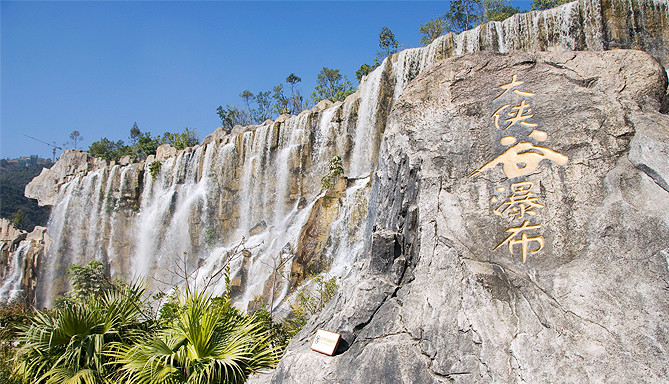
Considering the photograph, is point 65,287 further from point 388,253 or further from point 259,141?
point 388,253

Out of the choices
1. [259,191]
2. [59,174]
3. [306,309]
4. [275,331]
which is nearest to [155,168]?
[259,191]

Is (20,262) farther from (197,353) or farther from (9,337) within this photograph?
(197,353)

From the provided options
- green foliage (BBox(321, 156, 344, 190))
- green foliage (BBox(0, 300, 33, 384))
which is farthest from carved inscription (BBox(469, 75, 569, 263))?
green foliage (BBox(321, 156, 344, 190))

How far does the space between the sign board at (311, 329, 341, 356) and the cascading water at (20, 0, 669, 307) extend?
21.9 feet

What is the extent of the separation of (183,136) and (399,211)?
32463 millimetres

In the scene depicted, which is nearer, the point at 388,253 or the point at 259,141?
the point at 388,253

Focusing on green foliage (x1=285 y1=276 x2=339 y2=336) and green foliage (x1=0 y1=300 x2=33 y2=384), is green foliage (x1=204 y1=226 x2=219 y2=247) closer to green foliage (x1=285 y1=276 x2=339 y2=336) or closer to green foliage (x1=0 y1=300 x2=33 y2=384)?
green foliage (x1=0 y1=300 x2=33 y2=384)

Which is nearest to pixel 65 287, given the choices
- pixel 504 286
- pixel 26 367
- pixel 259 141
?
pixel 259 141

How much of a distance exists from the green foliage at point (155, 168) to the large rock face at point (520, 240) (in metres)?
19.1

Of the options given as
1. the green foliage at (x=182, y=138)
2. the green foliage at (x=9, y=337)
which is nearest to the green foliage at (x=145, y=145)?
the green foliage at (x=182, y=138)

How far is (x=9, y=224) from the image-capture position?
24.5 meters

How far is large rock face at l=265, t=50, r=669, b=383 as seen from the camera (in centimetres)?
346

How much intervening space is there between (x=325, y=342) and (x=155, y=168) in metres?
20.0

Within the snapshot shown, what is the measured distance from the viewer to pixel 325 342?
437 cm
